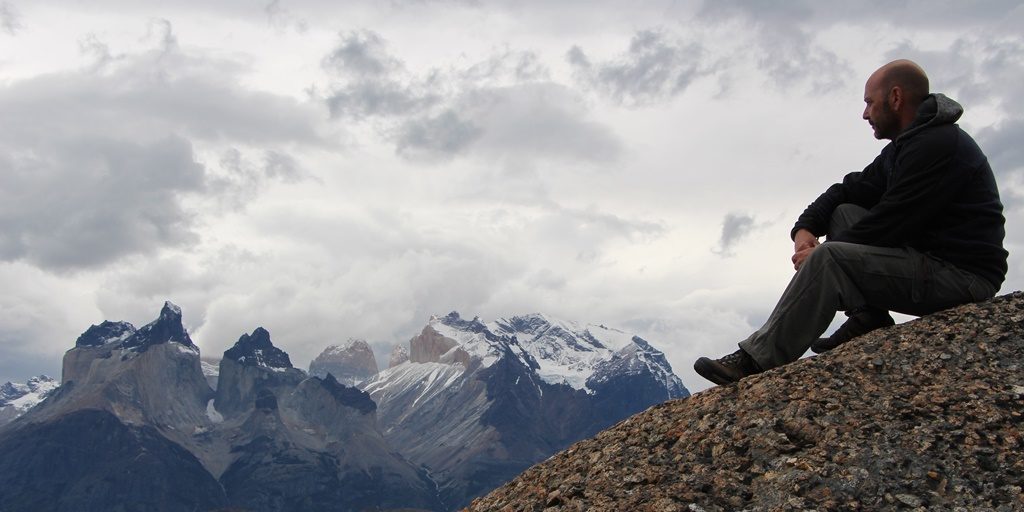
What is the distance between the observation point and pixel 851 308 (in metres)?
12.7

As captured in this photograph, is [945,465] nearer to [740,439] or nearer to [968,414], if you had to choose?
[968,414]

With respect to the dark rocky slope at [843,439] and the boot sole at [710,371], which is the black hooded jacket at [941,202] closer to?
the dark rocky slope at [843,439]

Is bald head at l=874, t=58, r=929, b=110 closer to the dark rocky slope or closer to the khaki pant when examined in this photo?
the khaki pant

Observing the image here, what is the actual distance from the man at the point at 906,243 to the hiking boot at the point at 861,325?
376mm

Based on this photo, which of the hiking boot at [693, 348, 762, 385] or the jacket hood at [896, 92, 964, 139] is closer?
the jacket hood at [896, 92, 964, 139]

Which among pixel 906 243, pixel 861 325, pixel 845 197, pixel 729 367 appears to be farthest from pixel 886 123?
pixel 729 367

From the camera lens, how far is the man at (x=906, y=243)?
1229cm

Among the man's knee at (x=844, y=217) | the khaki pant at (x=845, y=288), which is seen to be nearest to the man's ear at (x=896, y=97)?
the man's knee at (x=844, y=217)

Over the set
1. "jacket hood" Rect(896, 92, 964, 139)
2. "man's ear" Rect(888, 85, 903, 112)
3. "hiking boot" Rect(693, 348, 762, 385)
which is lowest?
"hiking boot" Rect(693, 348, 762, 385)

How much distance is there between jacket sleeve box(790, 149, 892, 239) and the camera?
13.5 m

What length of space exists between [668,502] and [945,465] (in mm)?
2815

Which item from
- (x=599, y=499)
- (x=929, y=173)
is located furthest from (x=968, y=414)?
(x=599, y=499)

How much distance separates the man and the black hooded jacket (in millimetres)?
12

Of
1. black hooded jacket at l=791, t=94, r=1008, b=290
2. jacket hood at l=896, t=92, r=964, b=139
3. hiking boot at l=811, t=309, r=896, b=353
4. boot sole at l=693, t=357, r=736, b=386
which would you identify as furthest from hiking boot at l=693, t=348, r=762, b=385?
jacket hood at l=896, t=92, r=964, b=139
